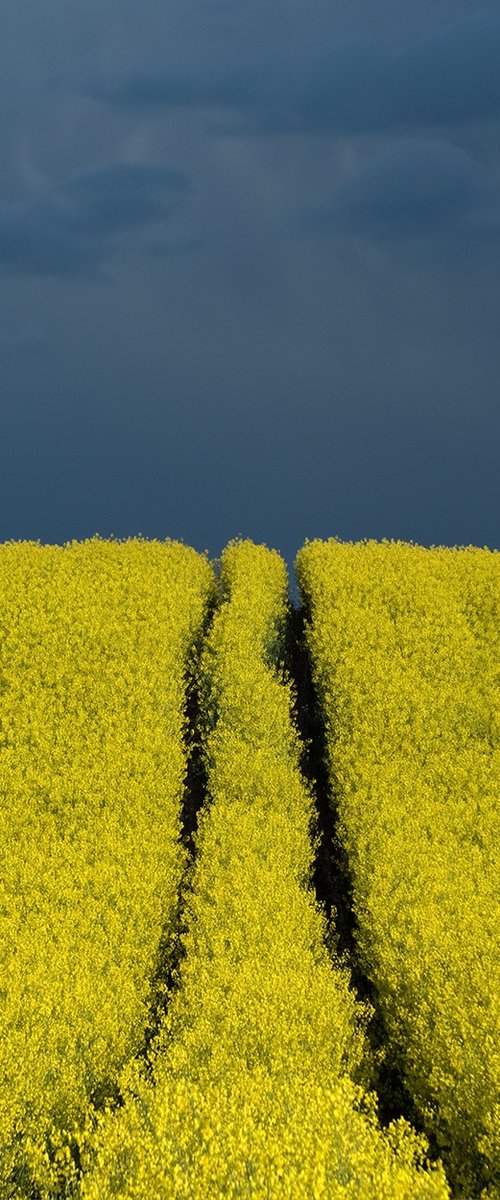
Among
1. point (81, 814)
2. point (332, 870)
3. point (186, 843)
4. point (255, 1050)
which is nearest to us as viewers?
point (255, 1050)

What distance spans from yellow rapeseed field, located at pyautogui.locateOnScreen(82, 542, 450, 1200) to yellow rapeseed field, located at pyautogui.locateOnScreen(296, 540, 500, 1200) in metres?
0.82

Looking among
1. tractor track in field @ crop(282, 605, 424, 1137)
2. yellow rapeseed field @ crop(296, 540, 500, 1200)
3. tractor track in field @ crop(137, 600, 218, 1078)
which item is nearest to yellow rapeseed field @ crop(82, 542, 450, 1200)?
tractor track in field @ crop(137, 600, 218, 1078)

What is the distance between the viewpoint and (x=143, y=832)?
1691 centimetres

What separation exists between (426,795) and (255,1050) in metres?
8.20

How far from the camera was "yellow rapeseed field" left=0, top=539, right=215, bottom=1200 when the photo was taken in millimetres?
11172

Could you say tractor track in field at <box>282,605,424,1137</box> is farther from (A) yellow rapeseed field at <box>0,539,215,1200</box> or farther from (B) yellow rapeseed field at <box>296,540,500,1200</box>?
(A) yellow rapeseed field at <box>0,539,215,1200</box>

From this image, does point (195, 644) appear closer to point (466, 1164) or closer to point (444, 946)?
point (444, 946)

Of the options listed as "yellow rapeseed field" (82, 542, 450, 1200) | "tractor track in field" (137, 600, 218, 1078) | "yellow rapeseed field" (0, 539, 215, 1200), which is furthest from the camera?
"tractor track in field" (137, 600, 218, 1078)

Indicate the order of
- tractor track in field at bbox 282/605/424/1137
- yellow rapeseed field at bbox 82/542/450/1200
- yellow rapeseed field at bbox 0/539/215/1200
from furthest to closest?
tractor track in field at bbox 282/605/424/1137 → yellow rapeseed field at bbox 0/539/215/1200 → yellow rapeseed field at bbox 82/542/450/1200

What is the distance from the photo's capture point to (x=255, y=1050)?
1113cm

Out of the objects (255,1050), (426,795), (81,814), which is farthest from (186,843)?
(255,1050)

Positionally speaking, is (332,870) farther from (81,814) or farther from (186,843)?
(81,814)

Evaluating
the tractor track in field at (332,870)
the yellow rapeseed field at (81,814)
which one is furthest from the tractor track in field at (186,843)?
the tractor track in field at (332,870)

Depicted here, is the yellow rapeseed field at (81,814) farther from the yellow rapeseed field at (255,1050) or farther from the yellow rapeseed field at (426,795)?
the yellow rapeseed field at (426,795)
